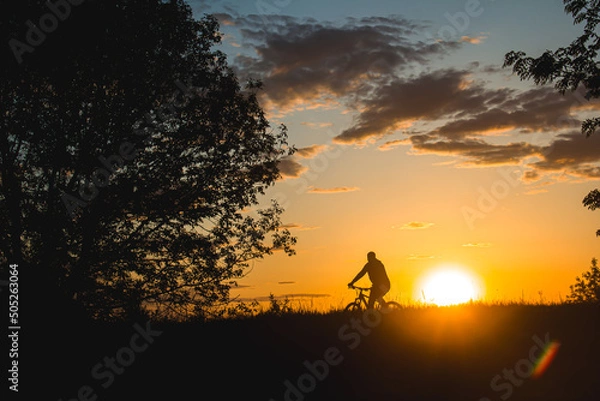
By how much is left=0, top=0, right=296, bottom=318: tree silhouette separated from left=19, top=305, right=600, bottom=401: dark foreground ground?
132 inches

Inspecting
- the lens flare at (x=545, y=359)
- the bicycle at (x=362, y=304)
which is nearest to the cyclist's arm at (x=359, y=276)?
the bicycle at (x=362, y=304)

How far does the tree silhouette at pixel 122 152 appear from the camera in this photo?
56.0 ft

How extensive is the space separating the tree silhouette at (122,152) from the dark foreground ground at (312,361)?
3.35 m

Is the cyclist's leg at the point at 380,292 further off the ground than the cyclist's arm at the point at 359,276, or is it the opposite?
the cyclist's arm at the point at 359,276

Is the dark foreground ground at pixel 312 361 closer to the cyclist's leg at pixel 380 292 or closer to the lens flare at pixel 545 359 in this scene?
the lens flare at pixel 545 359

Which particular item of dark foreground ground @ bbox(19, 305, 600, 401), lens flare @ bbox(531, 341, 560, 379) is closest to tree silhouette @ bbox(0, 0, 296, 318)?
dark foreground ground @ bbox(19, 305, 600, 401)

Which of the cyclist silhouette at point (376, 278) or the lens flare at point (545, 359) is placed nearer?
the lens flare at point (545, 359)

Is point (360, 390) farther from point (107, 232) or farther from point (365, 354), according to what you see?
point (107, 232)

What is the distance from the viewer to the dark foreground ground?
11.4 metres

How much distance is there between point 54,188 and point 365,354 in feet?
36.0

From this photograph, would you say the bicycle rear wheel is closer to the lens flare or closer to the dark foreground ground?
the dark foreground ground

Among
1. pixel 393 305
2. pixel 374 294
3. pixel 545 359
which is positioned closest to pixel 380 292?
pixel 374 294

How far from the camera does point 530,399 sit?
36.0ft

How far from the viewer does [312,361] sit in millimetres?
12742
